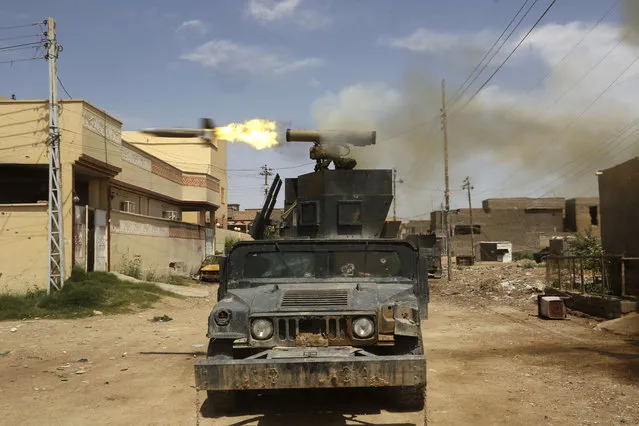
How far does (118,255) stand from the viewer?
22703mm

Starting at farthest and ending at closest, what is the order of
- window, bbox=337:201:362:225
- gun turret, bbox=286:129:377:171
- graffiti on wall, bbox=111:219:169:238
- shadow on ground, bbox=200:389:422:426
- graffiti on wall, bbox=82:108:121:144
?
graffiti on wall, bbox=111:219:169:238, graffiti on wall, bbox=82:108:121:144, gun turret, bbox=286:129:377:171, window, bbox=337:201:362:225, shadow on ground, bbox=200:389:422:426

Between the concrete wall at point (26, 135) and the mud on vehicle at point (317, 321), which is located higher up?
the concrete wall at point (26, 135)

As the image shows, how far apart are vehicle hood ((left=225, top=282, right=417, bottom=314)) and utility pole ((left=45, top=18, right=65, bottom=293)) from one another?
13.2 metres

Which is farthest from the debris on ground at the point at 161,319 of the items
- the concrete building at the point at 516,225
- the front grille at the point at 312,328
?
the concrete building at the point at 516,225

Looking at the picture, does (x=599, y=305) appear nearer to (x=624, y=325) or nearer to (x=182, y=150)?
(x=624, y=325)

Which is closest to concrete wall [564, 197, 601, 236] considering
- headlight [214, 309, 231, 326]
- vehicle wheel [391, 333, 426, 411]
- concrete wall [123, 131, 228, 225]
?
concrete wall [123, 131, 228, 225]

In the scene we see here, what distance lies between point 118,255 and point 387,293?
18.9 meters

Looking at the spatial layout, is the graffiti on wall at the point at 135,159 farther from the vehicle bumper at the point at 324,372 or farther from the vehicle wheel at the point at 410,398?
the vehicle bumper at the point at 324,372

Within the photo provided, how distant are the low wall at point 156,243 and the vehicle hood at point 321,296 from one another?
57.6ft

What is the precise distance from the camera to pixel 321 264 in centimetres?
670

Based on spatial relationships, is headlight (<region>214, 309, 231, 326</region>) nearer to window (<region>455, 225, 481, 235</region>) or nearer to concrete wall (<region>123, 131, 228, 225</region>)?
concrete wall (<region>123, 131, 228, 225</region>)

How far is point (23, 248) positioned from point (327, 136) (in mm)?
12241

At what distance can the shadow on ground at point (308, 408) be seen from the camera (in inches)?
224

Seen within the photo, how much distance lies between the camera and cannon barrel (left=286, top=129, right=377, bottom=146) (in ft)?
35.1
